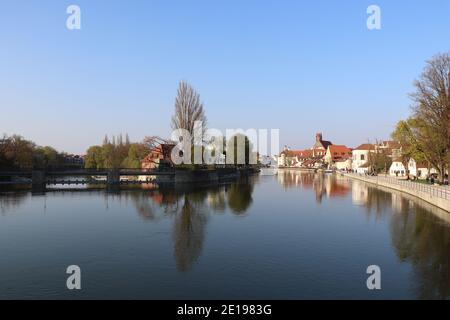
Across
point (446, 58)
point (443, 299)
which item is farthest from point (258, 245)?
point (446, 58)

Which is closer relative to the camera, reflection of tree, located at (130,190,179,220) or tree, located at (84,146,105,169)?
reflection of tree, located at (130,190,179,220)

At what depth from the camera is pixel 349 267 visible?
1969cm

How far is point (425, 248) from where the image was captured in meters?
23.8

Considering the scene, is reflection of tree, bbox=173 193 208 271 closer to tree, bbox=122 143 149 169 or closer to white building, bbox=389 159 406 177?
tree, bbox=122 143 149 169

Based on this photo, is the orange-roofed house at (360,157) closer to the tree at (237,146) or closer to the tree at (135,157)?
the tree at (237,146)

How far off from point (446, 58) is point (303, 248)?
4357cm

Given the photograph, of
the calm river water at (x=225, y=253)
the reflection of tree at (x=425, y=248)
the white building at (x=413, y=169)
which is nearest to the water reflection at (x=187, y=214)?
the calm river water at (x=225, y=253)

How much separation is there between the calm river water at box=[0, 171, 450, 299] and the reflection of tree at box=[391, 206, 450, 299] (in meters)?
0.06

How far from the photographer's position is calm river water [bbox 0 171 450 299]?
16500 millimetres
